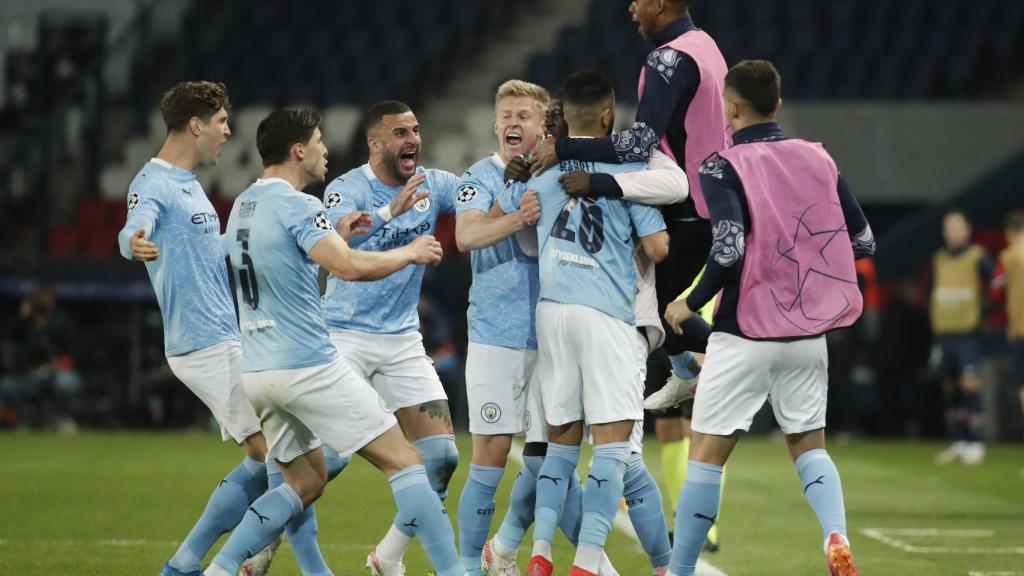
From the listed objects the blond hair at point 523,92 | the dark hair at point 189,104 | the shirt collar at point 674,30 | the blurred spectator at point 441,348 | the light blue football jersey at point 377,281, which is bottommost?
the blurred spectator at point 441,348

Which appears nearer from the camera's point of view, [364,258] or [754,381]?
[364,258]

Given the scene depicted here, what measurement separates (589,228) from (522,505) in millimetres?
1478

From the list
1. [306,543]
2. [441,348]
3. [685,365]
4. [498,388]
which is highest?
[685,365]

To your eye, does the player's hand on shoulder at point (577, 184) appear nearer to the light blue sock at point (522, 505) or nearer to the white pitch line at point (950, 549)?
the light blue sock at point (522, 505)

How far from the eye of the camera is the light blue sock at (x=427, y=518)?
20.2 feet

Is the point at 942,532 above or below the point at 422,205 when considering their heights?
below

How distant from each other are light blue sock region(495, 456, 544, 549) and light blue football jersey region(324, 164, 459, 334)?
3.02 ft

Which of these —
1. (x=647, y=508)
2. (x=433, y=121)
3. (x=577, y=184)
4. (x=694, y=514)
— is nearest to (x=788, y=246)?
(x=577, y=184)

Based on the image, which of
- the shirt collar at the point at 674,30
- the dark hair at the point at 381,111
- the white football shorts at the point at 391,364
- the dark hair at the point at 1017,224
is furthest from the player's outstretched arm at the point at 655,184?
the dark hair at the point at 1017,224

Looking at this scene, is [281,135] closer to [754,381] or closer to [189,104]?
[189,104]

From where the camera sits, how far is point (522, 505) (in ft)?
23.5

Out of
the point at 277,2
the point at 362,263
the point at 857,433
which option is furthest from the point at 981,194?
the point at 362,263

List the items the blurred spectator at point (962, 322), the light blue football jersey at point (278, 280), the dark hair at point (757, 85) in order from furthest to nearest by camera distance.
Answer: the blurred spectator at point (962, 322) < the dark hair at point (757, 85) < the light blue football jersey at point (278, 280)

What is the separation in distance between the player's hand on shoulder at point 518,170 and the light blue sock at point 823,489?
1710 millimetres
